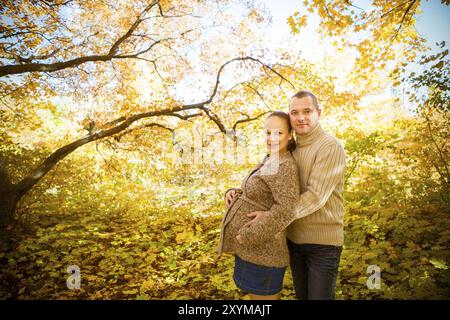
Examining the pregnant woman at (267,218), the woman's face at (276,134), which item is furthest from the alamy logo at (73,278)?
the woman's face at (276,134)

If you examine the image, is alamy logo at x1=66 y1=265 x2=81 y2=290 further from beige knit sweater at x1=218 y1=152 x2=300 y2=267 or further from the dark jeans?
the dark jeans

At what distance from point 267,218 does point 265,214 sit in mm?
40

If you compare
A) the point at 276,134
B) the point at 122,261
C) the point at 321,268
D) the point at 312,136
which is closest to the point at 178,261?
the point at 122,261

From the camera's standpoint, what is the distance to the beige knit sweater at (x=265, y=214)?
183cm

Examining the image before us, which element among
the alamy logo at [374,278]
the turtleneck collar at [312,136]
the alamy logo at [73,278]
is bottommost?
the alamy logo at [73,278]

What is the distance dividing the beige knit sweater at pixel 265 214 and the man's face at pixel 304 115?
24cm

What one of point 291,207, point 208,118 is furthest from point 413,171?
point 208,118

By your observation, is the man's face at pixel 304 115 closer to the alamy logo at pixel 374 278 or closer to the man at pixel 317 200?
the man at pixel 317 200

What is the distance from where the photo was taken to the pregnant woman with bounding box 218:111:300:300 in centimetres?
184

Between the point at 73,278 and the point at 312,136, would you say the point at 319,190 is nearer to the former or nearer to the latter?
the point at 312,136

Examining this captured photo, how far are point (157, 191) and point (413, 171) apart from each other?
21.6 feet

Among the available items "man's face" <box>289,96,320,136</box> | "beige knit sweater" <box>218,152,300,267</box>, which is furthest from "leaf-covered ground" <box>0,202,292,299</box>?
"man's face" <box>289,96,320,136</box>

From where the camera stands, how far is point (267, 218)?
6.05ft
